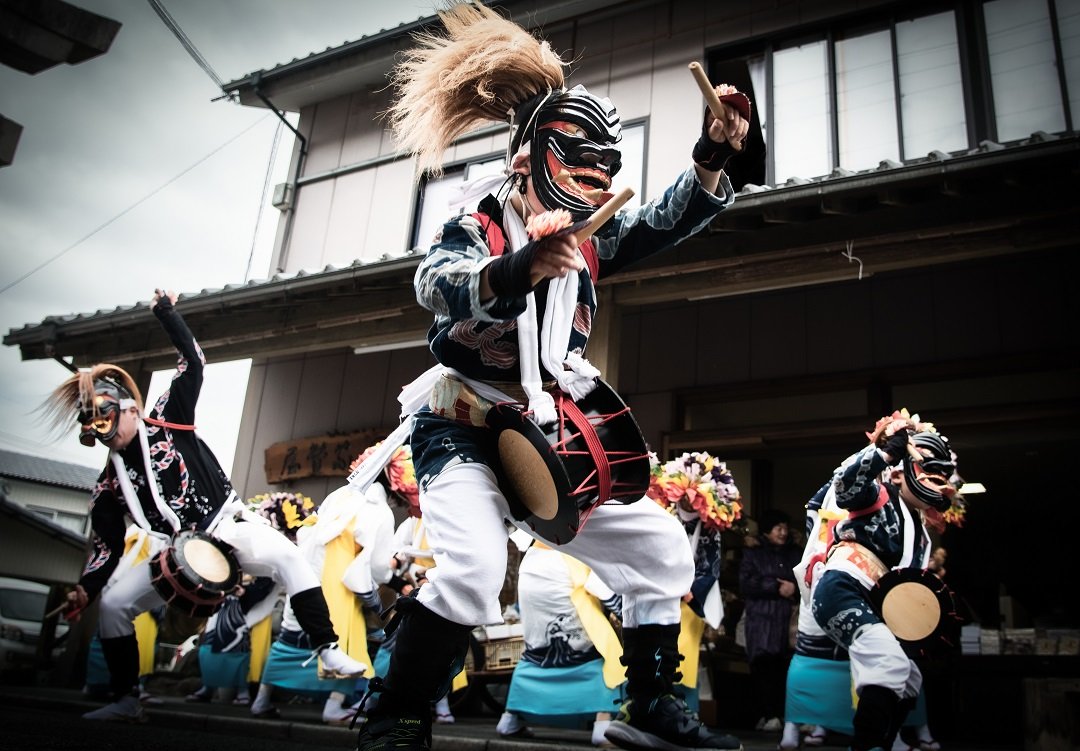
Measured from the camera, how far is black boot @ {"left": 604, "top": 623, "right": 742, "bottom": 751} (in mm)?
2494

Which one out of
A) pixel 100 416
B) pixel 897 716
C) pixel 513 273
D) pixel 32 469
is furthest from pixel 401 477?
pixel 32 469

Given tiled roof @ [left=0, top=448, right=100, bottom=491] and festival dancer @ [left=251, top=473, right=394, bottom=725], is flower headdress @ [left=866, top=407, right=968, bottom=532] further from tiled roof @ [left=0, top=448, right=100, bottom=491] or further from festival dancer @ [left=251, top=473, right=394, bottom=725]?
tiled roof @ [left=0, top=448, right=100, bottom=491]

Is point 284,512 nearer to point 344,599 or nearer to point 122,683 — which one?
point 344,599

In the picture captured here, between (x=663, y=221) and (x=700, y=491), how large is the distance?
3219 mm

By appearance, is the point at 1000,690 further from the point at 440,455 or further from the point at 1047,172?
the point at 440,455

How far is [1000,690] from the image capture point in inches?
287

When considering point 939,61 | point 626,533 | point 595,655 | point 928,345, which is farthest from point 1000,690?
point 626,533

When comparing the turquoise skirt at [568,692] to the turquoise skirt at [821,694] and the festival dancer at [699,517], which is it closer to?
the festival dancer at [699,517]

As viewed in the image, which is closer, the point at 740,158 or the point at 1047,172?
the point at 740,158

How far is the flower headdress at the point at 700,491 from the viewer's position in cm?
573

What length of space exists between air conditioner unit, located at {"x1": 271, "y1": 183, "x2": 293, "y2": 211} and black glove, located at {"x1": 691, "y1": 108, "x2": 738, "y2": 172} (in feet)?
34.5

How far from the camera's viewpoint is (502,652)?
728cm

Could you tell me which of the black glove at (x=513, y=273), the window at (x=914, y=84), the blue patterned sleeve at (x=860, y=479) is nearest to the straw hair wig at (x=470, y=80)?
the black glove at (x=513, y=273)

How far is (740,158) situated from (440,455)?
4.41ft
